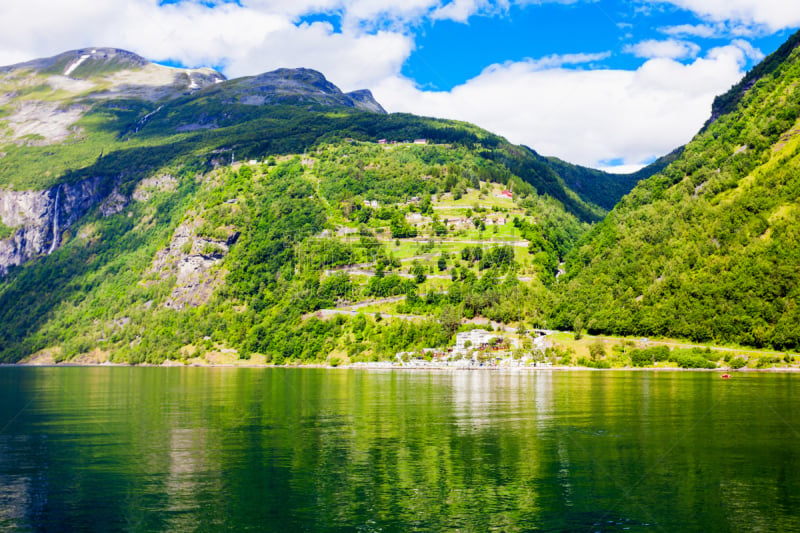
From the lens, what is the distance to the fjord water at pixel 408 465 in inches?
1517

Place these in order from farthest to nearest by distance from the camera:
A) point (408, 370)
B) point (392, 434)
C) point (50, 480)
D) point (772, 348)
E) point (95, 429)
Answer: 1. point (408, 370)
2. point (772, 348)
3. point (95, 429)
4. point (392, 434)
5. point (50, 480)

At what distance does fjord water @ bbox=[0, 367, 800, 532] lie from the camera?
3853 centimetres

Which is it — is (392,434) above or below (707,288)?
below

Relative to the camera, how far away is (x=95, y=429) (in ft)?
229

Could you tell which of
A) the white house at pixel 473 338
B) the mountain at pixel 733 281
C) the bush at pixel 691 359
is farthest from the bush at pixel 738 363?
the white house at pixel 473 338

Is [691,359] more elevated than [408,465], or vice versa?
[691,359]

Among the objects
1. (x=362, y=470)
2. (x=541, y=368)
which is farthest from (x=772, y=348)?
(x=362, y=470)

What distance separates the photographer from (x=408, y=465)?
51.1 meters

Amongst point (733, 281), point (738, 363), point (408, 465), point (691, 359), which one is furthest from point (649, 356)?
point (408, 465)

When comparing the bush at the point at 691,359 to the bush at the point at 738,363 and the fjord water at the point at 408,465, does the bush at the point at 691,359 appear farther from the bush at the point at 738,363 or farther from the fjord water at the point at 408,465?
the fjord water at the point at 408,465

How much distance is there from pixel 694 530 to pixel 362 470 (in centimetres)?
2259

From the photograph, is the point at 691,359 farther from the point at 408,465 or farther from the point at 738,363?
the point at 408,465

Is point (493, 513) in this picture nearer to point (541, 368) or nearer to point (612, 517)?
point (612, 517)

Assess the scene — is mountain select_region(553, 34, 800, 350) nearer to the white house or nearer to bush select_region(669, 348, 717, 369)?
bush select_region(669, 348, 717, 369)
